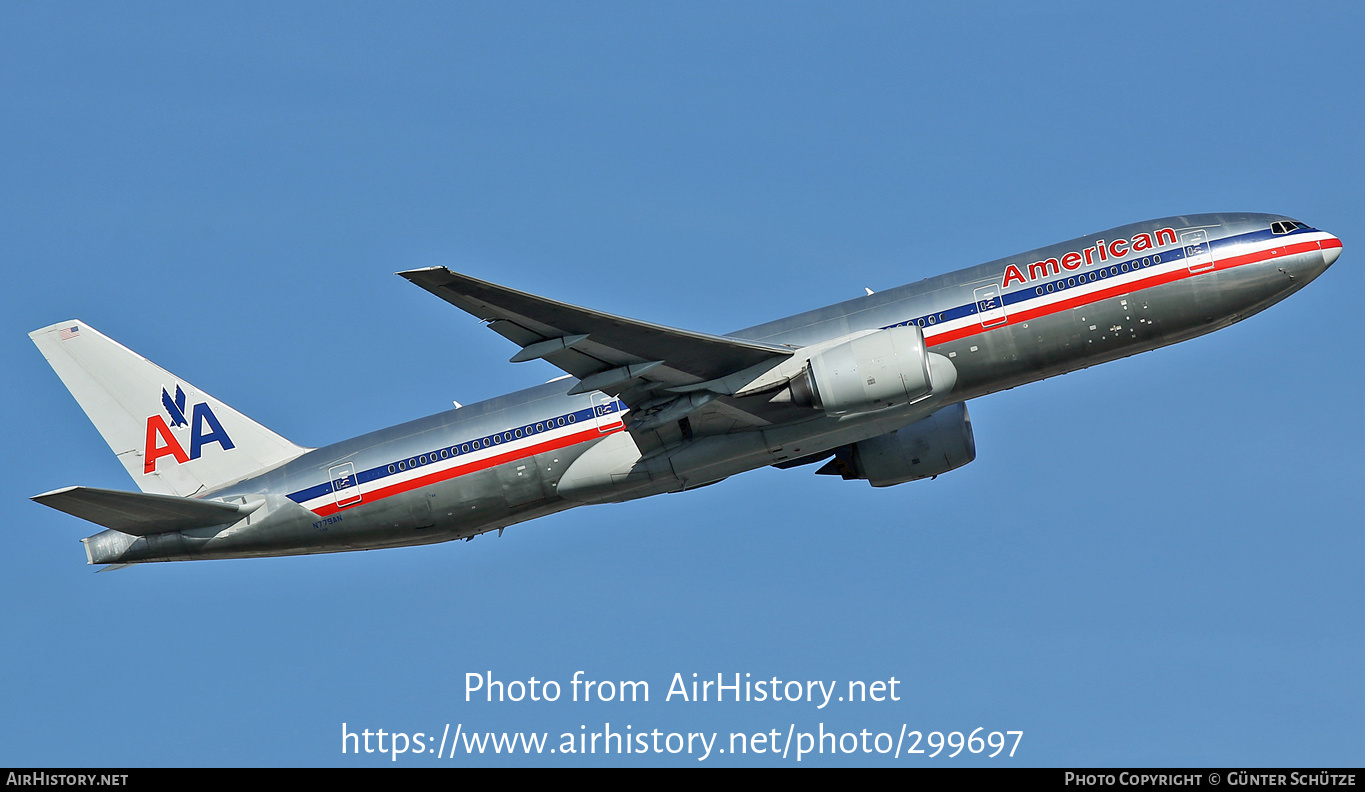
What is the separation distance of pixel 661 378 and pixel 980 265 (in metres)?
9.91

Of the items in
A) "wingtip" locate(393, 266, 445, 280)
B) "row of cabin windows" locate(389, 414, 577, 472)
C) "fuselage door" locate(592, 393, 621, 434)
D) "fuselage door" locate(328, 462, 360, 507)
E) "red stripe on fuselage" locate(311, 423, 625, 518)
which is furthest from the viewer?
"fuselage door" locate(328, 462, 360, 507)

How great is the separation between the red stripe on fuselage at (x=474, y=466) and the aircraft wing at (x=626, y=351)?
183 cm

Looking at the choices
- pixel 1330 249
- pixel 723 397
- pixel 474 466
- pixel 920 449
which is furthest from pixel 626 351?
pixel 1330 249

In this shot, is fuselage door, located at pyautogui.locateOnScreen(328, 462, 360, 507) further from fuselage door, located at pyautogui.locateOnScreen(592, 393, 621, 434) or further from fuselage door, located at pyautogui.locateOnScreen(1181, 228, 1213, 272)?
fuselage door, located at pyautogui.locateOnScreen(1181, 228, 1213, 272)

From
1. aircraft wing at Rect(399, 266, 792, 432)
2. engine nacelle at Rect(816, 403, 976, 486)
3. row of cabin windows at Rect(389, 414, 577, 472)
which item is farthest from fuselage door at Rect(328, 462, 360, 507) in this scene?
engine nacelle at Rect(816, 403, 976, 486)

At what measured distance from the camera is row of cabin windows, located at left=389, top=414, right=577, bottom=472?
42.2 meters

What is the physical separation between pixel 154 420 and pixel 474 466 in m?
12.4

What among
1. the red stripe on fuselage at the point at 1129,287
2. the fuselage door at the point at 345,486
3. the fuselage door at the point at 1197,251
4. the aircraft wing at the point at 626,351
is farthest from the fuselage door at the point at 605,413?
the fuselage door at the point at 1197,251

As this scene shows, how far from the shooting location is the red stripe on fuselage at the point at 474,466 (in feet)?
137

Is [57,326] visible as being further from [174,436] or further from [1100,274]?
[1100,274]

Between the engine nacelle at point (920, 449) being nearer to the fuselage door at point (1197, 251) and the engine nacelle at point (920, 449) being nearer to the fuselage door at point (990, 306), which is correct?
the fuselage door at point (990, 306)

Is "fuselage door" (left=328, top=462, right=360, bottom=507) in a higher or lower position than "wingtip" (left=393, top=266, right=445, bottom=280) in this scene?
lower

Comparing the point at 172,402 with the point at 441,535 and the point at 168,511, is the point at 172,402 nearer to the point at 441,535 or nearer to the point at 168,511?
the point at 168,511

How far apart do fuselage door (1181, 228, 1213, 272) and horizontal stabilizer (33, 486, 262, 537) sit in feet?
94.5
